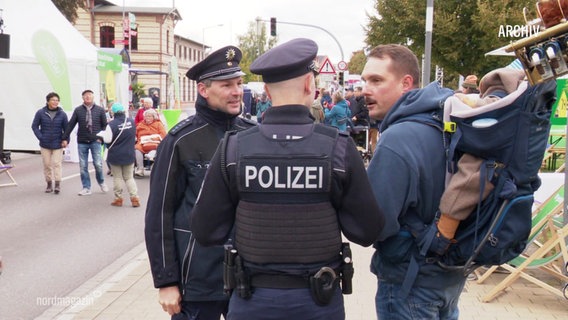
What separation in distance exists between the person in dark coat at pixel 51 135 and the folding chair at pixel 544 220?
28.8 feet

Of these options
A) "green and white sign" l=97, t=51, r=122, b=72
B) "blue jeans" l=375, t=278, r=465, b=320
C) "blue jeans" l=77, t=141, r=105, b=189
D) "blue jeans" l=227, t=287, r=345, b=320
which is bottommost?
"blue jeans" l=77, t=141, r=105, b=189

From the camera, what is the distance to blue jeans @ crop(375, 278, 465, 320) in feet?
9.20

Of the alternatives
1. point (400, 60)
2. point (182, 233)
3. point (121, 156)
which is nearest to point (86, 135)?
point (121, 156)

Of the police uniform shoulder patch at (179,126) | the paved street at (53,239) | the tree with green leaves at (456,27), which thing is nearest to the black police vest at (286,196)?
the police uniform shoulder patch at (179,126)

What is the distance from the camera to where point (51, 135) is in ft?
40.9

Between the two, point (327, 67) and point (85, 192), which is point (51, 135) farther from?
point (327, 67)

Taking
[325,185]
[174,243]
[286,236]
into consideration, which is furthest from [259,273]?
[174,243]

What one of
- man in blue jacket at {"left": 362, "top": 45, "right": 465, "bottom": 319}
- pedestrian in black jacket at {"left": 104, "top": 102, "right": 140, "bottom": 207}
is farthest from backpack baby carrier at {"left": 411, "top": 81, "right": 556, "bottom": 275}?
pedestrian in black jacket at {"left": 104, "top": 102, "right": 140, "bottom": 207}

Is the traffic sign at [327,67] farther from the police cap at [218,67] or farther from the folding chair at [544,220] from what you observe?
the police cap at [218,67]

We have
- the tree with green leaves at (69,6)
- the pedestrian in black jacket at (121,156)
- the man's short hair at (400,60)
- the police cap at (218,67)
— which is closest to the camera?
the man's short hair at (400,60)

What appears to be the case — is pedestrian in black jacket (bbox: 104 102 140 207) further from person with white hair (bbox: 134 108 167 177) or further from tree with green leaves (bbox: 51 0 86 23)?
tree with green leaves (bbox: 51 0 86 23)

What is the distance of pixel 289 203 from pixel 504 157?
87 centimetres

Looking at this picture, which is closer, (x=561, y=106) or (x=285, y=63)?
(x=285, y=63)

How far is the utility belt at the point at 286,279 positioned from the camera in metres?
2.43
